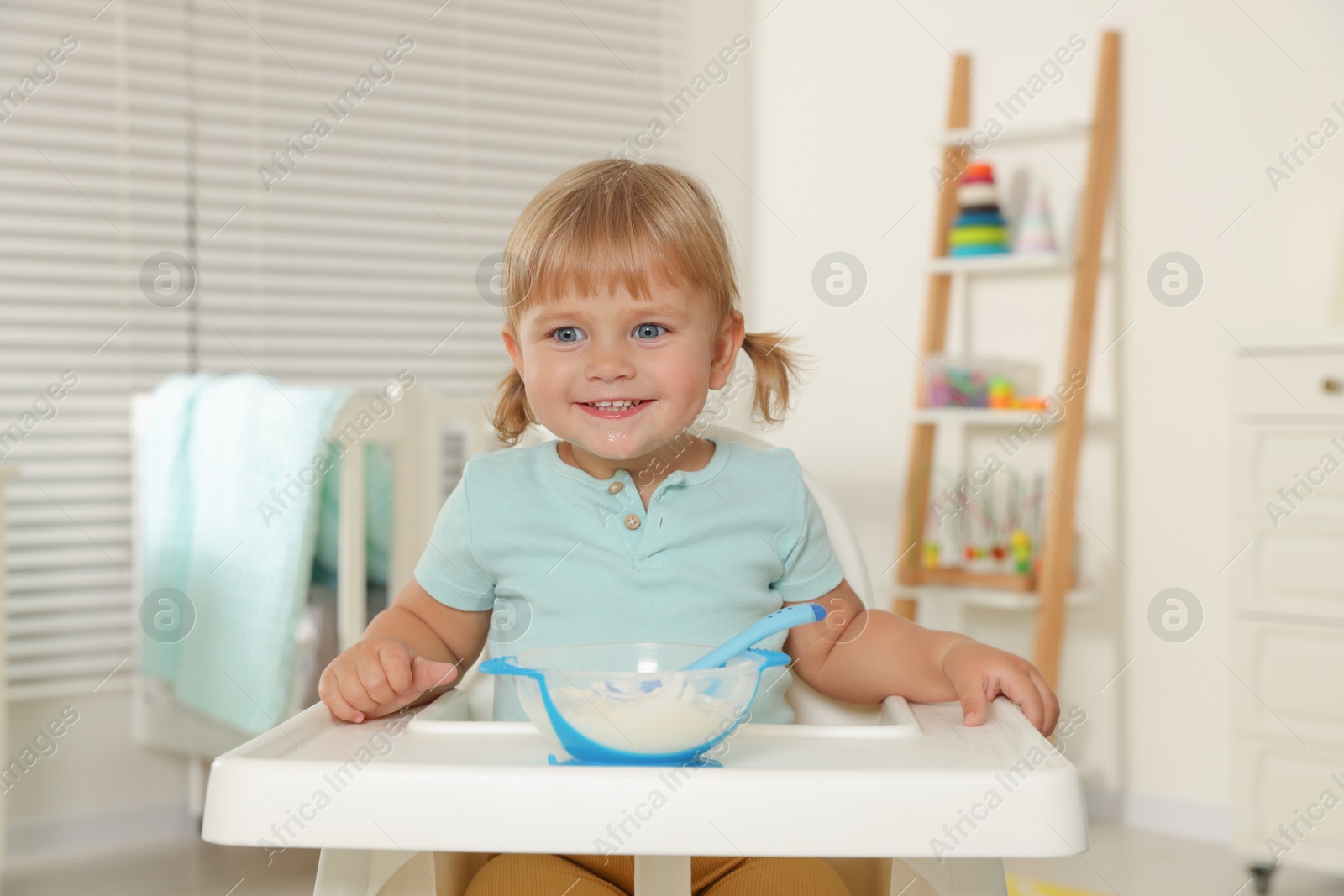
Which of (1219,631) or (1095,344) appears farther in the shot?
(1095,344)

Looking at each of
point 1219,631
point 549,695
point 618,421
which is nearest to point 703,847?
point 549,695

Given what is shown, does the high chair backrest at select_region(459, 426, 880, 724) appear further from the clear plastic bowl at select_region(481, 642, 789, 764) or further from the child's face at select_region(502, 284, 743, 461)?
the clear plastic bowl at select_region(481, 642, 789, 764)

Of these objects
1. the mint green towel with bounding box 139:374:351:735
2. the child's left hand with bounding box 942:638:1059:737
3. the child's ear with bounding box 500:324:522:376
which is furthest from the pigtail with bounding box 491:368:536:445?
the mint green towel with bounding box 139:374:351:735

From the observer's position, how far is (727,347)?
1.01 metres

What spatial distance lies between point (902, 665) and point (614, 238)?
0.35 meters

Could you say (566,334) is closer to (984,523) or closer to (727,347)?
(727,347)

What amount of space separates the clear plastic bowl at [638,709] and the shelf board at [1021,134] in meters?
1.95

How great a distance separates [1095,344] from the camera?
238cm

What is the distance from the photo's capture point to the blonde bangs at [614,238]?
87cm

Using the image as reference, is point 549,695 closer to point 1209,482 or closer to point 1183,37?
point 1209,482

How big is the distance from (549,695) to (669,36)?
2.69 m

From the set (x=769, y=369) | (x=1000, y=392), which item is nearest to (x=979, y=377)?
(x=1000, y=392)

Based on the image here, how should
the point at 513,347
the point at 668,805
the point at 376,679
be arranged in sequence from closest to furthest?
1. the point at 668,805
2. the point at 376,679
3. the point at 513,347

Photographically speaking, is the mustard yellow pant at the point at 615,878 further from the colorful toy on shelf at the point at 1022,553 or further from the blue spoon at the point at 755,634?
the colorful toy on shelf at the point at 1022,553
